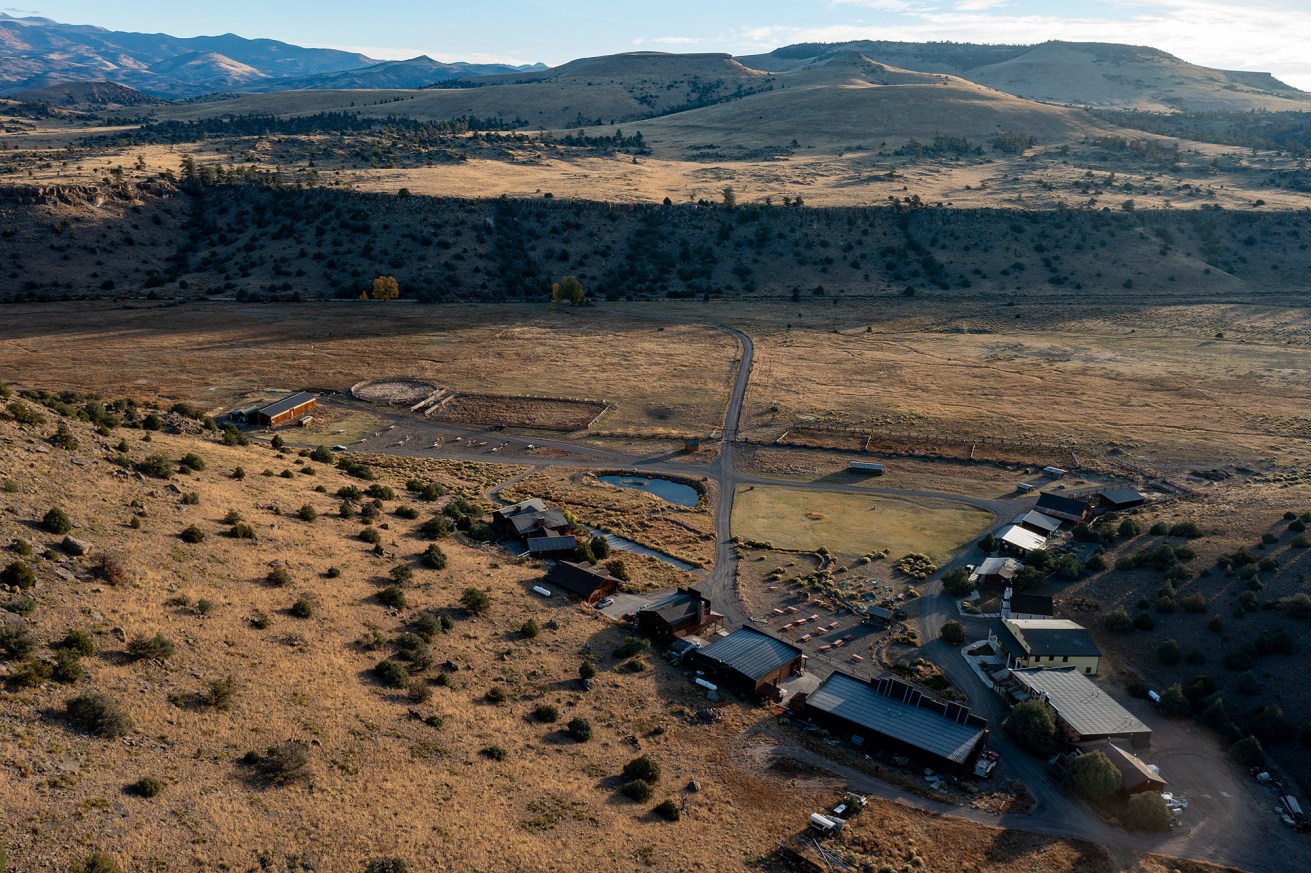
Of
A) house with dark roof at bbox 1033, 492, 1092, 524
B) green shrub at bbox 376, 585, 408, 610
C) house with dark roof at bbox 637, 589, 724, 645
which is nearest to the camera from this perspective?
green shrub at bbox 376, 585, 408, 610

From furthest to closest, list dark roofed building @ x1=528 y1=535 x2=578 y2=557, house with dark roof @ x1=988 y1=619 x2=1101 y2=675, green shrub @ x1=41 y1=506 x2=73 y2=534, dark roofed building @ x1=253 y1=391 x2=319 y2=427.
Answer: dark roofed building @ x1=253 y1=391 x2=319 y2=427 → dark roofed building @ x1=528 y1=535 x2=578 y2=557 → house with dark roof @ x1=988 y1=619 x2=1101 y2=675 → green shrub @ x1=41 y1=506 x2=73 y2=534

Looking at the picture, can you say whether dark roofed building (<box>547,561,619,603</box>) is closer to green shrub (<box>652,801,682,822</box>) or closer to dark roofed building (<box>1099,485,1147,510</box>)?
green shrub (<box>652,801,682,822</box>)

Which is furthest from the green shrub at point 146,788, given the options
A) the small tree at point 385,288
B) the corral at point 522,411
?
the small tree at point 385,288

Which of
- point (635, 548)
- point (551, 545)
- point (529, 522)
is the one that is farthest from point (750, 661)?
point (529, 522)

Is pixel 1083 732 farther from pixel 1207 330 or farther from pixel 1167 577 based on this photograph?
pixel 1207 330

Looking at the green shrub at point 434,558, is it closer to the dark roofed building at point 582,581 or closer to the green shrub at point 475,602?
the green shrub at point 475,602

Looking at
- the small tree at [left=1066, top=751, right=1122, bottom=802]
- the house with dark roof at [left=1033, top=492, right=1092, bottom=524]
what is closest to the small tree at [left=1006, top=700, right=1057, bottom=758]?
the small tree at [left=1066, top=751, right=1122, bottom=802]

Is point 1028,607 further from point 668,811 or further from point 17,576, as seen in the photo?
point 17,576

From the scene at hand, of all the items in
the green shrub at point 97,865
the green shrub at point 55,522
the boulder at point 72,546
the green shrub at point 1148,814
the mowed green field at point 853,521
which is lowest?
the green shrub at point 1148,814
